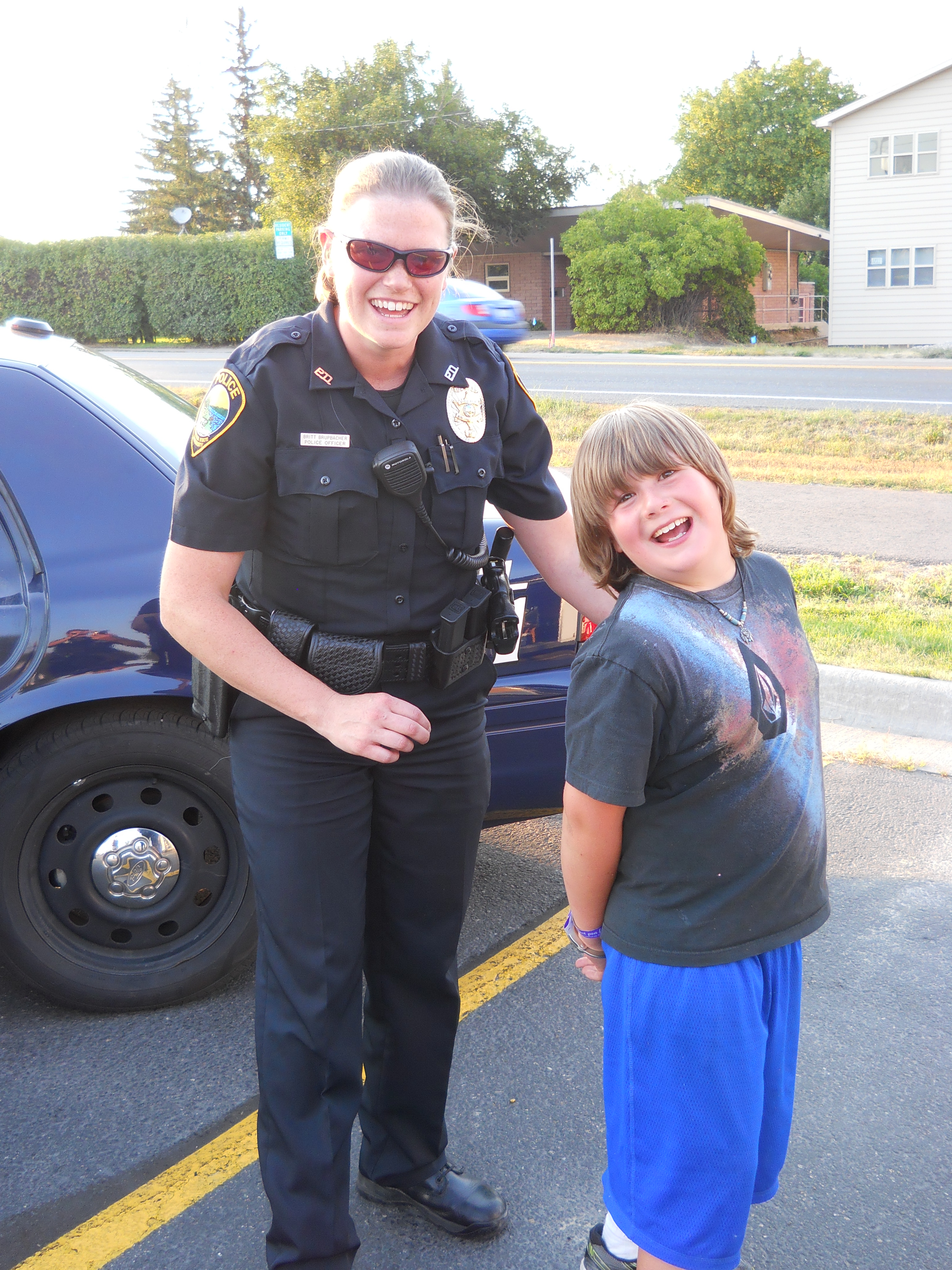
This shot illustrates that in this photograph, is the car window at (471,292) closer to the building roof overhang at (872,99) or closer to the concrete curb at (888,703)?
the concrete curb at (888,703)

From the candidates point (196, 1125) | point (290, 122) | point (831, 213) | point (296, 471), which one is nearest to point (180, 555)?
point (296, 471)

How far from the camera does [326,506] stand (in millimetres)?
1883

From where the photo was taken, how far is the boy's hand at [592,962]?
1751 mm

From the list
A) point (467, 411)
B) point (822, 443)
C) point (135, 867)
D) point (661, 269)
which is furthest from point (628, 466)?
point (661, 269)

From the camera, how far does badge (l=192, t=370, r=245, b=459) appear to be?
1.83 meters

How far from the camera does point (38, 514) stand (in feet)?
9.41

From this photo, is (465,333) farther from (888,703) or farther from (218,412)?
(888,703)

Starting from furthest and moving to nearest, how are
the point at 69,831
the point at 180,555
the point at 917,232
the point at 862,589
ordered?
the point at 917,232, the point at 862,589, the point at 69,831, the point at 180,555

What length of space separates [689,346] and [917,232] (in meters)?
7.83

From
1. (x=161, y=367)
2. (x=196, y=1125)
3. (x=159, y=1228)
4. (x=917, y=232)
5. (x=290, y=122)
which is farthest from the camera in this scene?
(x=290, y=122)

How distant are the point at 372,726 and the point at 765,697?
0.63 m

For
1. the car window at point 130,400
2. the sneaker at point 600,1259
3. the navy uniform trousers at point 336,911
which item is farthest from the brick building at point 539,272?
the sneaker at point 600,1259

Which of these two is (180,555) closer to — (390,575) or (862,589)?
(390,575)

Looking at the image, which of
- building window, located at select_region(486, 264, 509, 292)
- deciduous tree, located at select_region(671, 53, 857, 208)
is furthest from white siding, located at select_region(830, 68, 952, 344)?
deciduous tree, located at select_region(671, 53, 857, 208)
